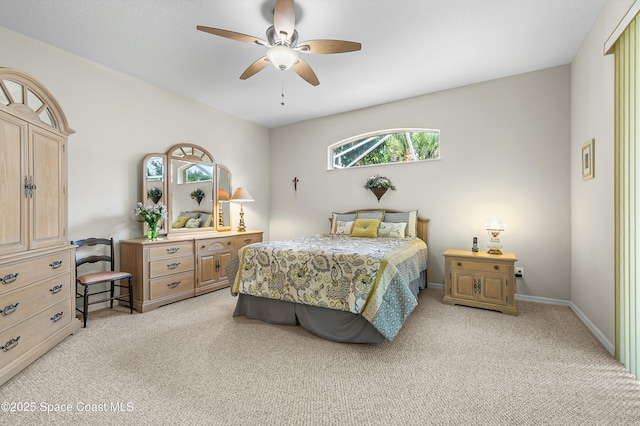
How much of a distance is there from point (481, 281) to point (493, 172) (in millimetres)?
1571

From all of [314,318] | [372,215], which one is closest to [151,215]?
[314,318]

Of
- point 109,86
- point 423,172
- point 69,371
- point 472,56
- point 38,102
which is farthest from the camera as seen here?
point 423,172

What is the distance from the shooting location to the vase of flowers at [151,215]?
3.59 m

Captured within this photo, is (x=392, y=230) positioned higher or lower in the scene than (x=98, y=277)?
higher

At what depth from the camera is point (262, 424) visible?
1.55 meters

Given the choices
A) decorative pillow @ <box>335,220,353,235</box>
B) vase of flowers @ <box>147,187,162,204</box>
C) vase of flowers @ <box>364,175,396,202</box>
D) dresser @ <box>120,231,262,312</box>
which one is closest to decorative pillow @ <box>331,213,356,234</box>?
decorative pillow @ <box>335,220,353,235</box>

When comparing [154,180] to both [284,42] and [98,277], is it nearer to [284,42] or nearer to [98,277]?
[98,277]

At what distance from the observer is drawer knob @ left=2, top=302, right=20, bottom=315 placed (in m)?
1.93

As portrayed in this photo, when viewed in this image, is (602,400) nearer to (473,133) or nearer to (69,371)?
(473,133)

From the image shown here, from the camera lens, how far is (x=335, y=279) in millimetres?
2611

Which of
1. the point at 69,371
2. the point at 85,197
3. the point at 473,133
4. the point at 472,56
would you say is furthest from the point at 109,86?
the point at 473,133

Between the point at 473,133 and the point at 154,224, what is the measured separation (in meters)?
4.53

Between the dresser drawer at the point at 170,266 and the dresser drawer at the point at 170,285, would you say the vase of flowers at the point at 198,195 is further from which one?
the dresser drawer at the point at 170,285

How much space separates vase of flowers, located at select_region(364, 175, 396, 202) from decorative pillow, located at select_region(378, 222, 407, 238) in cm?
66
